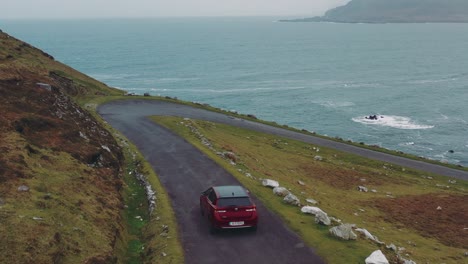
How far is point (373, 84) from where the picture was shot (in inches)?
5738

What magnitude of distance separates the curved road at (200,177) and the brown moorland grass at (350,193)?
1129mm

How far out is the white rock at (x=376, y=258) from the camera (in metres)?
19.2

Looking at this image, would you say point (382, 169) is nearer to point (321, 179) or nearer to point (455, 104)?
point (321, 179)

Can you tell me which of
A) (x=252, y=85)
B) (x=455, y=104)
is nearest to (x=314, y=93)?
(x=252, y=85)

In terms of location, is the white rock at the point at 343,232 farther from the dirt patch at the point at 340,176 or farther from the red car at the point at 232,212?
the dirt patch at the point at 340,176

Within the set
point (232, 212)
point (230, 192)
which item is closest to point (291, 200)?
point (230, 192)

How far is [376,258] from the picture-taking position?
19359 mm

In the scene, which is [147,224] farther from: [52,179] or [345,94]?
[345,94]

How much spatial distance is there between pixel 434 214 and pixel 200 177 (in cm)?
1920

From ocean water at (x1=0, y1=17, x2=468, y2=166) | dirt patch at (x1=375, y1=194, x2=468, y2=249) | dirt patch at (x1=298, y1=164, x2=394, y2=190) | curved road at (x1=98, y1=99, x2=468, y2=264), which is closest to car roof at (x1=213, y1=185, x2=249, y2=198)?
curved road at (x1=98, y1=99, x2=468, y2=264)

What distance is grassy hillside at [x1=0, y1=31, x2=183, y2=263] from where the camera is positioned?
732 inches

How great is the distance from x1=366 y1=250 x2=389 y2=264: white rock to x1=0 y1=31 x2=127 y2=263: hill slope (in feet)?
36.5

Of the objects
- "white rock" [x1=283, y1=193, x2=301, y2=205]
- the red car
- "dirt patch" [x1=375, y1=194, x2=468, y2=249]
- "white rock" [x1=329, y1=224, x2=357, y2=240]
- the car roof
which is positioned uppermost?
the car roof

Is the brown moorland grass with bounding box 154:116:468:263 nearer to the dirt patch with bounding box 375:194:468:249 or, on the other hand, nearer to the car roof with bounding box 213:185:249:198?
the dirt patch with bounding box 375:194:468:249
